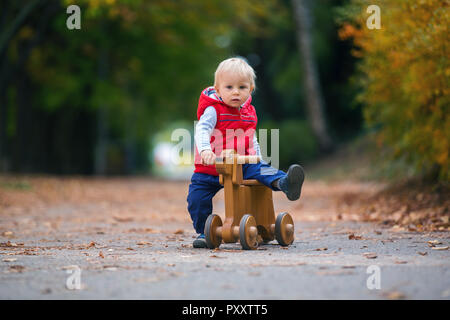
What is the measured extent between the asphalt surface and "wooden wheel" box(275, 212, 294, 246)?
9cm

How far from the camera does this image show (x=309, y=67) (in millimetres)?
27062

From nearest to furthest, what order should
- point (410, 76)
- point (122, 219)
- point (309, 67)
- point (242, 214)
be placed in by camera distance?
point (242, 214)
point (410, 76)
point (122, 219)
point (309, 67)

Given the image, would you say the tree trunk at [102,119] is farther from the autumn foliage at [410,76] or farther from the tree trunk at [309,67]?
the autumn foliage at [410,76]

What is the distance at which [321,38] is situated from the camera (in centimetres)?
2945

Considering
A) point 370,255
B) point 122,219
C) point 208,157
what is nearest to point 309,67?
point 122,219

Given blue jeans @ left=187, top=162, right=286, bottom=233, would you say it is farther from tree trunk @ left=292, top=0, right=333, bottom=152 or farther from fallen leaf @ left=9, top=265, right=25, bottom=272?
tree trunk @ left=292, top=0, right=333, bottom=152

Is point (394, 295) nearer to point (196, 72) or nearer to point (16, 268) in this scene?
point (16, 268)

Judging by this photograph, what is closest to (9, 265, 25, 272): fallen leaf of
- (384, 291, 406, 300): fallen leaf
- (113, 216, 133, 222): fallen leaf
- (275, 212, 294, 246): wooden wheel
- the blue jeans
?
the blue jeans

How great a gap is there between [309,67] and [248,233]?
22.1 metres

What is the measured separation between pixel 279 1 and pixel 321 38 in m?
2.48

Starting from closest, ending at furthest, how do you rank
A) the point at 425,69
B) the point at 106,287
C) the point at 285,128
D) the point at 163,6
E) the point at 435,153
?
the point at 106,287 → the point at 425,69 → the point at 435,153 → the point at 163,6 → the point at 285,128

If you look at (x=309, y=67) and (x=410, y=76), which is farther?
(x=309, y=67)

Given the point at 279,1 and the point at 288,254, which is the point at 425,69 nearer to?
the point at 288,254
